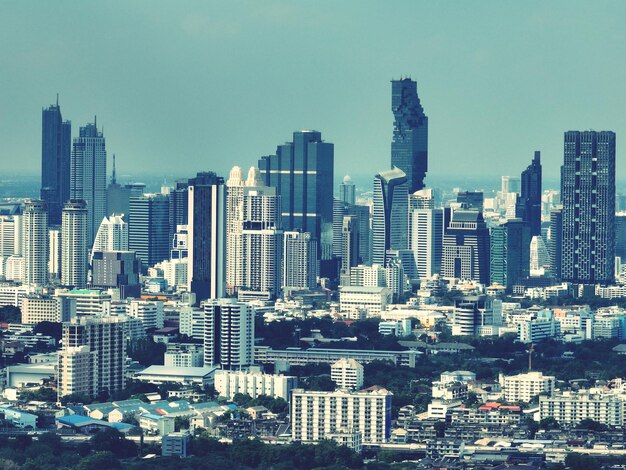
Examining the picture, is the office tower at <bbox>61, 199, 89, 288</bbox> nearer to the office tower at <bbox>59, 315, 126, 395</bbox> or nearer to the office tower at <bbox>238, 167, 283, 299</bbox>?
the office tower at <bbox>238, 167, 283, 299</bbox>

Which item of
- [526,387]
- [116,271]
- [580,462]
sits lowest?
[580,462]

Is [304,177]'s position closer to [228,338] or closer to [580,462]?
[228,338]

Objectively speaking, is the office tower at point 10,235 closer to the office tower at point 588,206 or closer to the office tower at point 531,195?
the office tower at point 588,206

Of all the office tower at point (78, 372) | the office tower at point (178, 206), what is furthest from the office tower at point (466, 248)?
the office tower at point (78, 372)

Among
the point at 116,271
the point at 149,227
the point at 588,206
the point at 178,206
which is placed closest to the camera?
the point at 116,271

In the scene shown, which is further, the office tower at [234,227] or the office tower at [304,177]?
the office tower at [304,177]

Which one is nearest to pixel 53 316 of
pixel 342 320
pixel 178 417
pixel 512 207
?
pixel 342 320

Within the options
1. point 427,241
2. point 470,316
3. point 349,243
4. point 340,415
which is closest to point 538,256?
point 427,241
